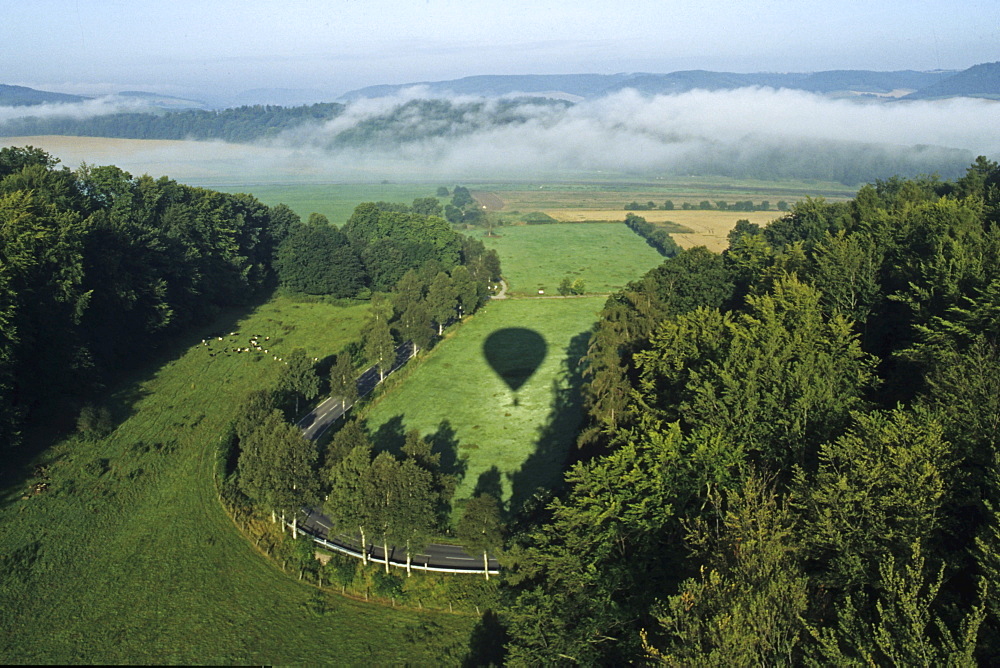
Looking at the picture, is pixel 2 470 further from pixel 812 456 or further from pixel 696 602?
pixel 812 456

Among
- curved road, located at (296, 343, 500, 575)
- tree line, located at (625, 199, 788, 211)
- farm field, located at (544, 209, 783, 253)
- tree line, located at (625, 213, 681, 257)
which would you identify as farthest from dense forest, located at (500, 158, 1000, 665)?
tree line, located at (625, 199, 788, 211)

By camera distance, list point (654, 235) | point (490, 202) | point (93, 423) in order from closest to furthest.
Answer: point (93, 423)
point (654, 235)
point (490, 202)

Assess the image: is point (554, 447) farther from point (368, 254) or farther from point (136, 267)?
point (368, 254)

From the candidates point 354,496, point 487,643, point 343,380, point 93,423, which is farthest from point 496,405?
point 93,423

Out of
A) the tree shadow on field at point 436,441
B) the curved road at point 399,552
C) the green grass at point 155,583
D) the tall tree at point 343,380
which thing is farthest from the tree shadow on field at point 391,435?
the green grass at point 155,583

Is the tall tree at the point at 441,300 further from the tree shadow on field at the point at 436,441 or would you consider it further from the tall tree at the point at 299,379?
the tree shadow on field at the point at 436,441

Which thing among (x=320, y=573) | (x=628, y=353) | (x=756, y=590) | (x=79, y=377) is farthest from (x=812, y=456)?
(x=79, y=377)
